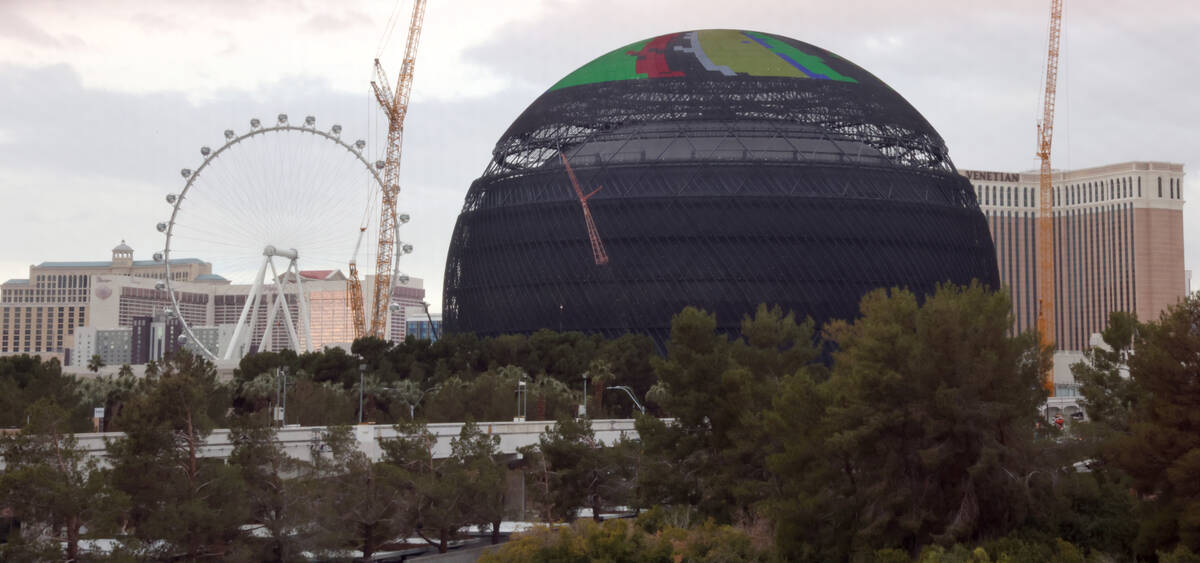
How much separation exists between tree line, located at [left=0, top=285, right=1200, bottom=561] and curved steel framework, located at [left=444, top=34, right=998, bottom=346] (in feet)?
210

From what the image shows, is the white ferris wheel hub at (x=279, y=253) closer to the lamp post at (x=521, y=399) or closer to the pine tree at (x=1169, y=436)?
the lamp post at (x=521, y=399)

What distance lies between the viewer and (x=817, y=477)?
59.2 m

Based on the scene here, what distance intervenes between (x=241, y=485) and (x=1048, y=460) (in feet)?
98.7

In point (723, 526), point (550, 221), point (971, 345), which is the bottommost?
point (723, 526)

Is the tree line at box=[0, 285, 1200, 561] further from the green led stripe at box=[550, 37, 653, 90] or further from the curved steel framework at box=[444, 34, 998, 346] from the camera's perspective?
the green led stripe at box=[550, 37, 653, 90]

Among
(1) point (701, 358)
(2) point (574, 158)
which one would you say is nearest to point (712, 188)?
(2) point (574, 158)

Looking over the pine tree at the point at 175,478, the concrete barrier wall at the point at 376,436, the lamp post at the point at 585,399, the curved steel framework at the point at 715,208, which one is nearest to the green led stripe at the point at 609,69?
the curved steel framework at the point at 715,208

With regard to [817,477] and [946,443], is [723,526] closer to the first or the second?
[817,477]

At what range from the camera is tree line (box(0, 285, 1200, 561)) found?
2165 inches

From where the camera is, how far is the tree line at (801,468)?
55.0 m

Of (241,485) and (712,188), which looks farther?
(712,188)

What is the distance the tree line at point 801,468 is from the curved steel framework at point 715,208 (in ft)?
210

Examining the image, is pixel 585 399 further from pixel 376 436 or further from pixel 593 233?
pixel 593 233

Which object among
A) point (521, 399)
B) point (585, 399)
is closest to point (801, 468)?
point (585, 399)
